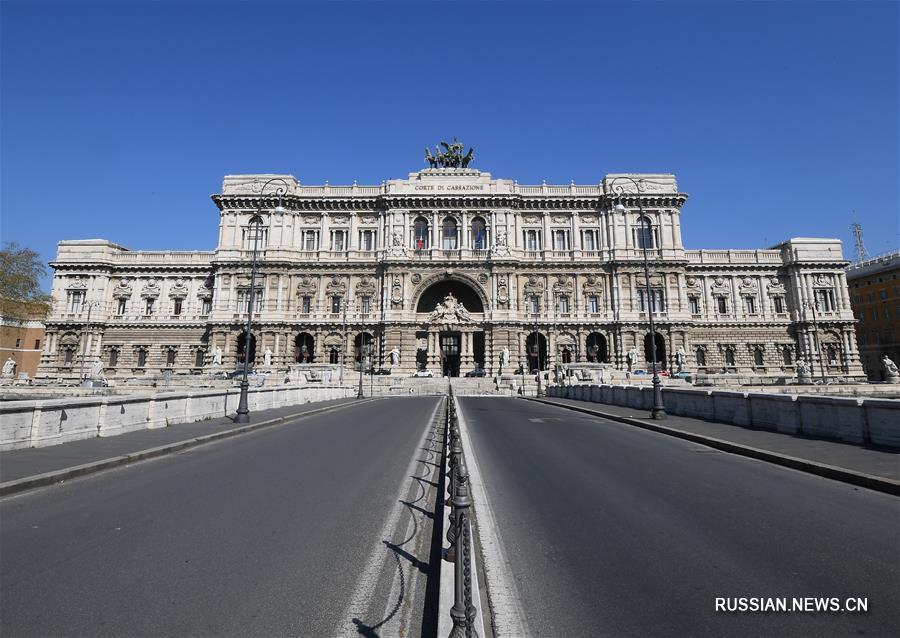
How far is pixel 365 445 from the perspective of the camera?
11852 millimetres

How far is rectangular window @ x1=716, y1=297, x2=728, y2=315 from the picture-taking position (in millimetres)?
58062

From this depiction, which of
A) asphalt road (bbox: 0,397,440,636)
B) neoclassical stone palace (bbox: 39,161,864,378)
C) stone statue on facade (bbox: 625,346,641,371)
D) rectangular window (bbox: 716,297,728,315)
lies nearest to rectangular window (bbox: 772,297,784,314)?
neoclassical stone palace (bbox: 39,161,864,378)

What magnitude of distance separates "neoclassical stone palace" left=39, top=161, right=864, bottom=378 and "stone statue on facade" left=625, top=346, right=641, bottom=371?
14.0 inches

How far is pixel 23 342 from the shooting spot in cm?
6638

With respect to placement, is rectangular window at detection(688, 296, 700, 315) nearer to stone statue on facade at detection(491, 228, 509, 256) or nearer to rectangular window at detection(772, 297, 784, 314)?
rectangular window at detection(772, 297, 784, 314)

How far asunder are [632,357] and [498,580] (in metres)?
49.3

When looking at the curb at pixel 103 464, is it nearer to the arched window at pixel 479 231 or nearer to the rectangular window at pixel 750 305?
the arched window at pixel 479 231

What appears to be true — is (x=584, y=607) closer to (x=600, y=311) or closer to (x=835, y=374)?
(x=600, y=311)

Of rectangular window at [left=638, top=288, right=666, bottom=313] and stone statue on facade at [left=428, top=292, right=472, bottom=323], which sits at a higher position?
rectangular window at [left=638, top=288, right=666, bottom=313]

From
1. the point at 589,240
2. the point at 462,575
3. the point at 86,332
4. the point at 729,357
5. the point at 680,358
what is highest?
the point at 589,240

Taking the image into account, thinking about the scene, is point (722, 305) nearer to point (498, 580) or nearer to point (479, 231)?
point (479, 231)

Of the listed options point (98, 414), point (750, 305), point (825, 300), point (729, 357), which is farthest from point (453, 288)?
point (98, 414)

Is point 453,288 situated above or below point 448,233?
below

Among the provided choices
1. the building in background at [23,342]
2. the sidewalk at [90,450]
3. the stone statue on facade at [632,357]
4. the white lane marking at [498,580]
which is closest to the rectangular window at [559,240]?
the stone statue on facade at [632,357]
